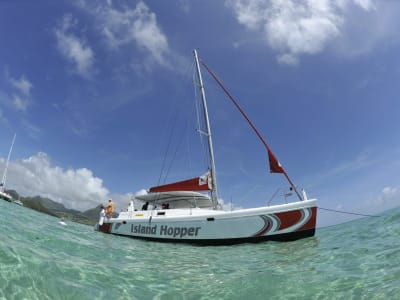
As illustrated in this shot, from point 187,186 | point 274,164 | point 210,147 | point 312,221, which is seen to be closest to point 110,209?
point 187,186

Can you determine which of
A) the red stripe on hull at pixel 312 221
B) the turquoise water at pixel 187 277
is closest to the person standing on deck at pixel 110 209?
the turquoise water at pixel 187 277

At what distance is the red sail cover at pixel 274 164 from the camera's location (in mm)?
12789

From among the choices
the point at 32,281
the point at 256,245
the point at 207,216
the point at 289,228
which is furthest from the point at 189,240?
the point at 32,281

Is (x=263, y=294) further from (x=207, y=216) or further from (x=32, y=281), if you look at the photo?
(x=207, y=216)

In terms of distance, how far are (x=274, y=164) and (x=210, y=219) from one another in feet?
13.9

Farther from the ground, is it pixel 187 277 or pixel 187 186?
pixel 187 186

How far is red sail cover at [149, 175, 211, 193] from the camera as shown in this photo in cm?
1521

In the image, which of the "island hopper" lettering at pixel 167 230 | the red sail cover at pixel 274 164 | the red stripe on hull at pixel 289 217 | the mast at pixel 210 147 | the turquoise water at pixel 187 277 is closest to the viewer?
the turquoise water at pixel 187 277

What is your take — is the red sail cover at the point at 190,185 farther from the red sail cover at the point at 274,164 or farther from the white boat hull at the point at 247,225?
the red sail cover at the point at 274,164

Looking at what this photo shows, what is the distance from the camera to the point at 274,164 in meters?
12.9

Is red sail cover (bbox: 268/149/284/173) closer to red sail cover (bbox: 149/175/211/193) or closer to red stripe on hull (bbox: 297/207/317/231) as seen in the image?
red stripe on hull (bbox: 297/207/317/231)

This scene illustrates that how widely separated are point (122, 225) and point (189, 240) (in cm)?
501

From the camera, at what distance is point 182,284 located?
502 cm

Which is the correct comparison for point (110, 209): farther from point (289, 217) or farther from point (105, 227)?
point (289, 217)
